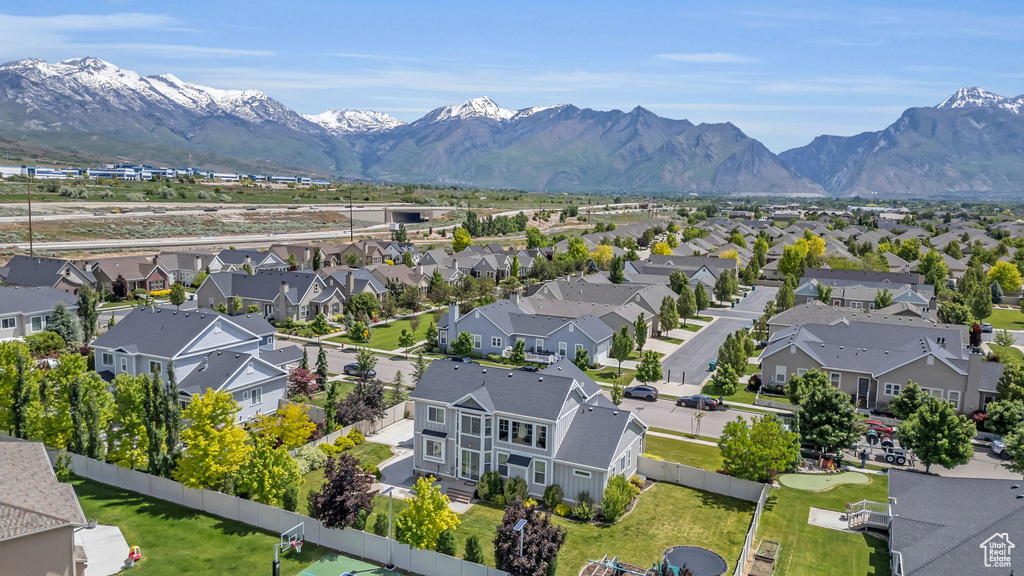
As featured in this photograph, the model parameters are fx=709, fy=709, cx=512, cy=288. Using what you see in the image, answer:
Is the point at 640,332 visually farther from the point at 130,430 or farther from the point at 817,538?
the point at 130,430

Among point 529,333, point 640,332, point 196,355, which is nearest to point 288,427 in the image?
point 196,355

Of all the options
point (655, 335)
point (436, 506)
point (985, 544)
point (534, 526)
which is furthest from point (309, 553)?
point (655, 335)

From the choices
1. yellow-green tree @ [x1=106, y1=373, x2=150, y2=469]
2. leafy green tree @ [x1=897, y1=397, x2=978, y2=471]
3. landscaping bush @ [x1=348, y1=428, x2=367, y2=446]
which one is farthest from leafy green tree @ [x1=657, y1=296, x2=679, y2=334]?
yellow-green tree @ [x1=106, y1=373, x2=150, y2=469]

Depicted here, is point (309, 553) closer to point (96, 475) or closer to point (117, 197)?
point (96, 475)

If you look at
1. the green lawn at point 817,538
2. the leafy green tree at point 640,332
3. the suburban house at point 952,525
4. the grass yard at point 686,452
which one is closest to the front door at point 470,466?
the grass yard at point 686,452

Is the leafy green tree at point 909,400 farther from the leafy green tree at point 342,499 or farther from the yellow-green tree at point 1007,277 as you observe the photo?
the yellow-green tree at point 1007,277
